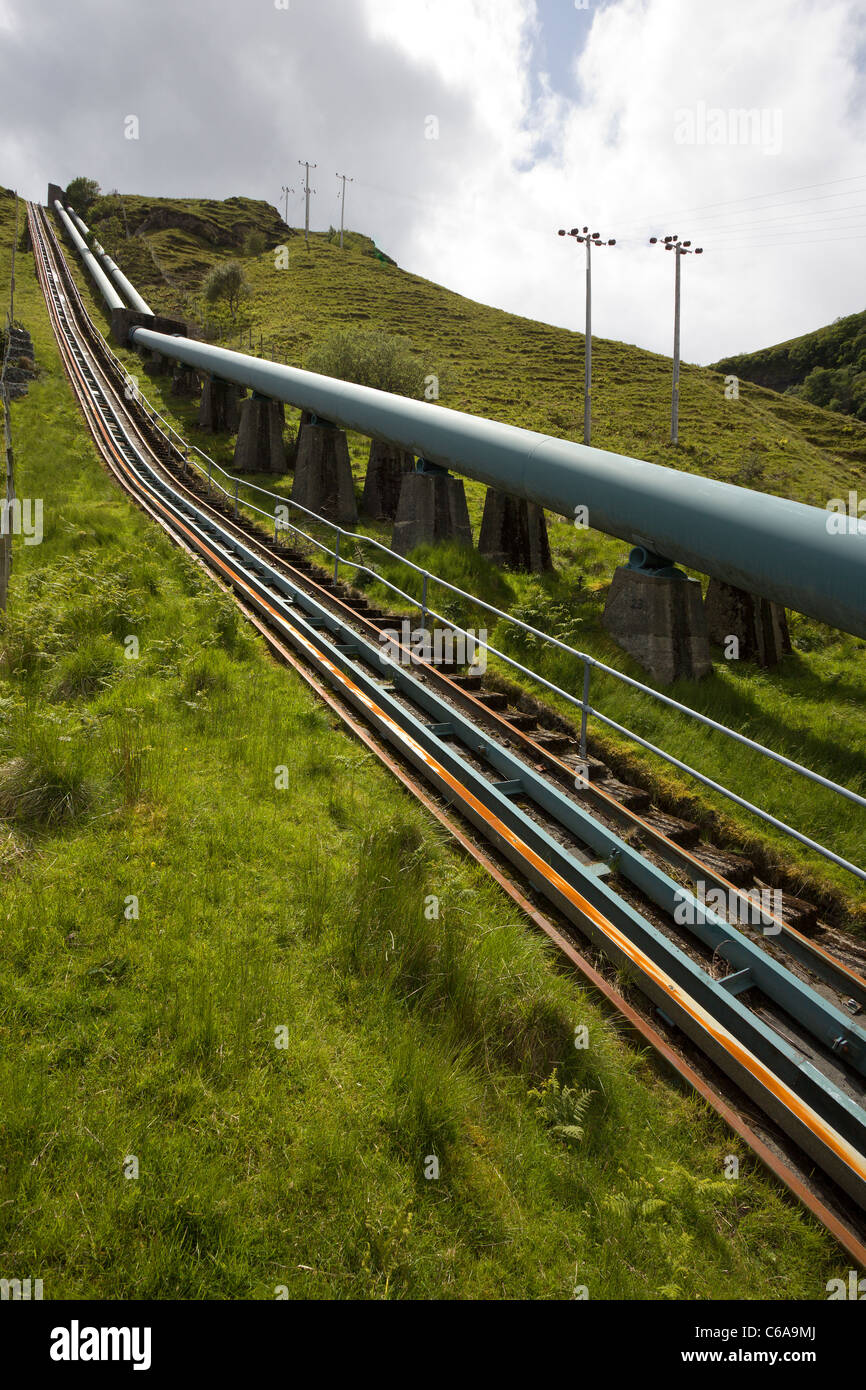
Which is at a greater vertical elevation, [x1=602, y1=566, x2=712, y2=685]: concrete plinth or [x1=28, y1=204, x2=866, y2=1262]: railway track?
[x1=602, y1=566, x2=712, y2=685]: concrete plinth

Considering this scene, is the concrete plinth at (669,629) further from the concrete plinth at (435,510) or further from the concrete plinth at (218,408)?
the concrete plinth at (218,408)

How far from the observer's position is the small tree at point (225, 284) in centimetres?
5966

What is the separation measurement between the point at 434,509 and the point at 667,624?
6.55m

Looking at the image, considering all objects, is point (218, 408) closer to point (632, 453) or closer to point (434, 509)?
point (434, 509)

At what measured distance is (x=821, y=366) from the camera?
104 metres

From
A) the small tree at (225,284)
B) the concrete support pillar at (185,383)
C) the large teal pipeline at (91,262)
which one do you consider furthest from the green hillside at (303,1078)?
the small tree at (225,284)

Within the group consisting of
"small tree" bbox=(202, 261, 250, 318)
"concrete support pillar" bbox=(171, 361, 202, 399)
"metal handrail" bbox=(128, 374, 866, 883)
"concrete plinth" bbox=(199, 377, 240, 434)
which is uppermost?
"small tree" bbox=(202, 261, 250, 318)

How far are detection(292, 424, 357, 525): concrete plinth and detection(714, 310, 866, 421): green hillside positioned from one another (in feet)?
269

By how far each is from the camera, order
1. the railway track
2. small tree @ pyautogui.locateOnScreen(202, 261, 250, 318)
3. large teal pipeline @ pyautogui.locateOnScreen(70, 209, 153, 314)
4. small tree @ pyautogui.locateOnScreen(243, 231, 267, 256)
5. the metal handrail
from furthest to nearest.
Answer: small tree @ pyautogui.locateOnScreen(243, 231, 267, 256) → small tree @ pyautogui.locateOnScreen(202, 261, 250, 318) → large teal pipeline @ pyautogui.locateOnScreen(70, 209, 153, 314) → the metal handrail → the railway track

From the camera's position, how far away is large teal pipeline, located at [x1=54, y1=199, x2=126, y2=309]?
172 ft

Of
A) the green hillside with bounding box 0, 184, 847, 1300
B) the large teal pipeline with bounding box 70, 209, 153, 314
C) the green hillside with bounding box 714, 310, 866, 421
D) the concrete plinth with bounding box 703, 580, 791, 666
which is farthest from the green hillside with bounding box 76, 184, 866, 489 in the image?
the green hillside with bounding box 0, 184, 847, 1300

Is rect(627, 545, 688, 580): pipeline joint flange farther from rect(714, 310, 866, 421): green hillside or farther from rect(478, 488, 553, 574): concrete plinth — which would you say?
rect(714, 310, 866, 421): green hillside

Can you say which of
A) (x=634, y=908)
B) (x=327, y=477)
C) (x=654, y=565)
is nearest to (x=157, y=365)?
(x=327, y=477)

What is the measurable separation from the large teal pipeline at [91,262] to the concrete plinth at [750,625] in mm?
50473
